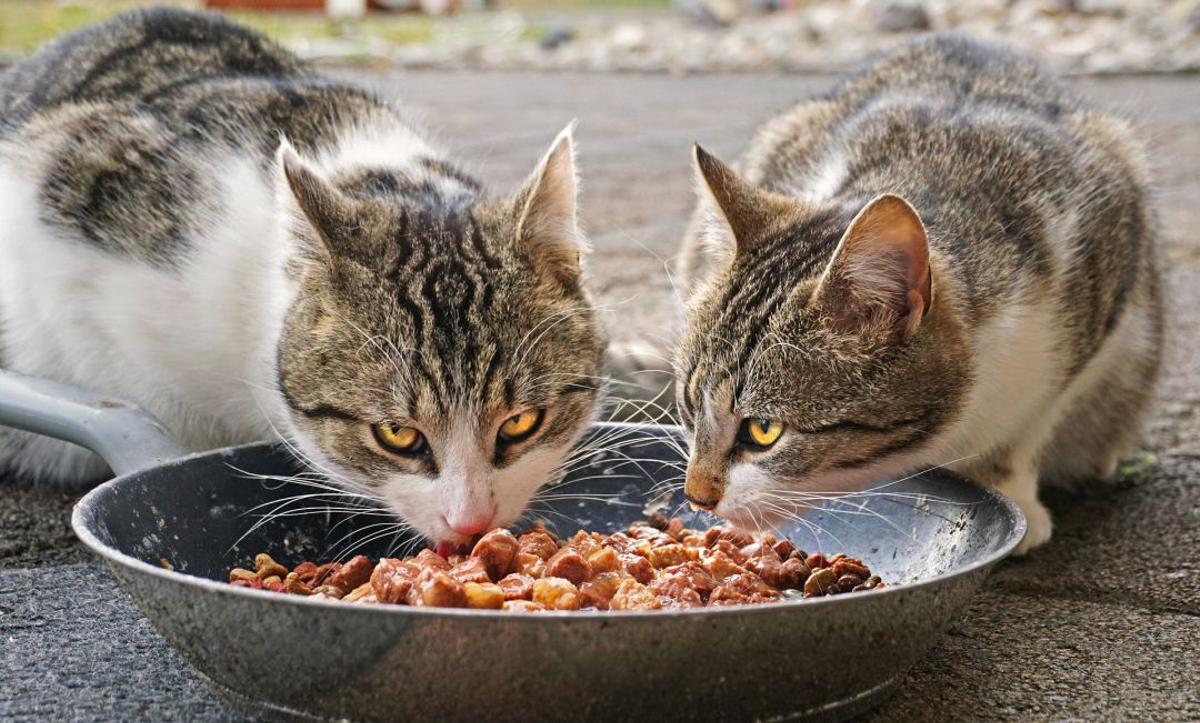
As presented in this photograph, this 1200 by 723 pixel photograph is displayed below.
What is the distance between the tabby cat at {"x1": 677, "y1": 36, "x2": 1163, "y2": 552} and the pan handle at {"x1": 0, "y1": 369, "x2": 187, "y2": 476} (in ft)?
2.77

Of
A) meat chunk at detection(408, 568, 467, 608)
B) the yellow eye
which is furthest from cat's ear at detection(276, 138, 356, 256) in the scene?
meat chunk at detection(408, 568, 467, 608)

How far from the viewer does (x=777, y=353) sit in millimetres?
1959

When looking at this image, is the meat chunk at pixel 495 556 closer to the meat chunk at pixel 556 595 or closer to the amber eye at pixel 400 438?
the meat chunk at pixel 556 595

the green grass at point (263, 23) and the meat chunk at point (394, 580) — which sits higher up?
the meat chunk at point (394, 580)

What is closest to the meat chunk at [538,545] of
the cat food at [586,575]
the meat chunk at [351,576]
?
the cat food at [586,575]

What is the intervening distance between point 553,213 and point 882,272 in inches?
24.2

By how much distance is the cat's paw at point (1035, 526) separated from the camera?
2.35m

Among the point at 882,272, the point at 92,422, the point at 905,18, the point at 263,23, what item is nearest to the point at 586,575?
the point at 882,272

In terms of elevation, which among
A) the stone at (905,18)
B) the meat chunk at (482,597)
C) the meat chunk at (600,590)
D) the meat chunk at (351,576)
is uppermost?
the stone at (905,18)

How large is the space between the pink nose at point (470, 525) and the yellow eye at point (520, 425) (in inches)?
7.0

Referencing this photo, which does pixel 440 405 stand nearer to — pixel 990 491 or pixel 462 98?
pixel 990 491

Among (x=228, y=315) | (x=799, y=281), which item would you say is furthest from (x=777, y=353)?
(x=228, y=315)

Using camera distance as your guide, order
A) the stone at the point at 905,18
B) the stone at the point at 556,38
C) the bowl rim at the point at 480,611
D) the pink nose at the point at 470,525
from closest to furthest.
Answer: the bowl rim at the point at 480,611 < the pink nose at the point at 470,525 < the stone at the point at 905,18 < the stone at the point at 556,38

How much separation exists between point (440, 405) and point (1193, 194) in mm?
4668
